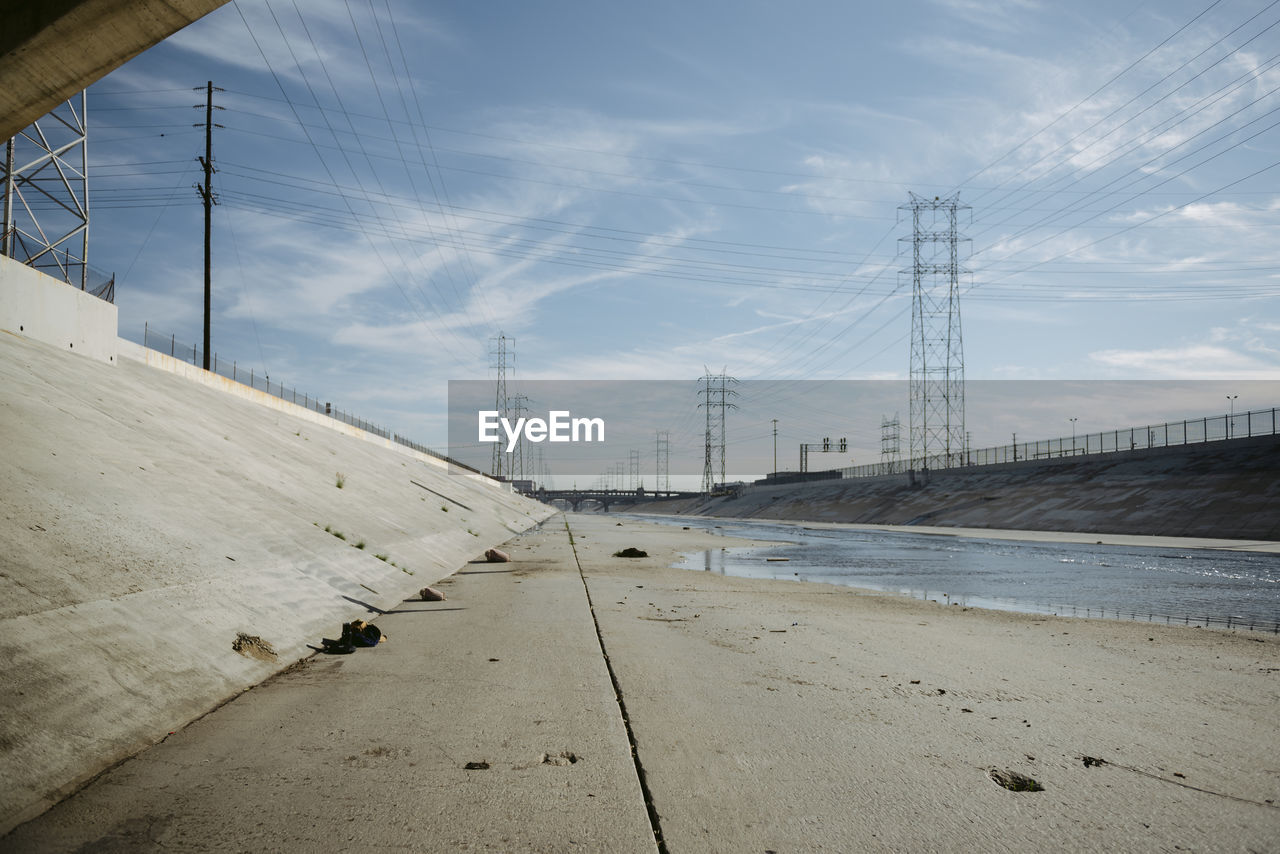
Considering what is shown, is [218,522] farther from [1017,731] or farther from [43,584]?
[1017,731]

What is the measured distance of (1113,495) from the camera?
2051 inches

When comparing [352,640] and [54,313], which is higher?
[54,313]

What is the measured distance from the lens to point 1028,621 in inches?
472

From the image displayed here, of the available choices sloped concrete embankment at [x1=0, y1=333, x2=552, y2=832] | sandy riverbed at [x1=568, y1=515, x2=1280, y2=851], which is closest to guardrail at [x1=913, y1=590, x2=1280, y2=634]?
sandy riverbed at [x1=568, y1=515, x2=1280, y2=851]

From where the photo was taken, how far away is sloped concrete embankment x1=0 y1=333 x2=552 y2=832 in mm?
Result: 4867

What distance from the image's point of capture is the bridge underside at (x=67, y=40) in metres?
5.23

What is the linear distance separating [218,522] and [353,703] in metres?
4.62

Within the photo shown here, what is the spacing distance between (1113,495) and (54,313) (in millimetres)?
57158

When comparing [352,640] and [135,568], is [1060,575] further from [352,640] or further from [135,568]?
[135,568]

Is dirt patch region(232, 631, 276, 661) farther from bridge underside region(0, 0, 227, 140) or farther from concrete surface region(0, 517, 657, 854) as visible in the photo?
bridge underside region(0, 0, 227, 140)

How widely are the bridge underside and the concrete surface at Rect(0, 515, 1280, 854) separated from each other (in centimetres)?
482

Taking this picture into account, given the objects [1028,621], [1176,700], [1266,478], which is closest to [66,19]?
[1176,700]

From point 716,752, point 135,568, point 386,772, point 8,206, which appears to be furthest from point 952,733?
point 8,206

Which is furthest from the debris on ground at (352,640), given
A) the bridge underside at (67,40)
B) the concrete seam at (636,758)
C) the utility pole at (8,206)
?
the utility pole at (8,206)
